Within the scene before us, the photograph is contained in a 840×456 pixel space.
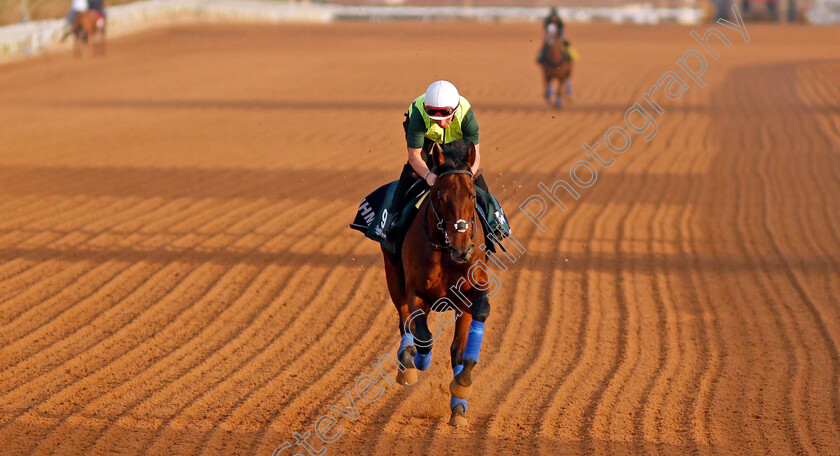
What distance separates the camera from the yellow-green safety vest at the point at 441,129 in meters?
7.04

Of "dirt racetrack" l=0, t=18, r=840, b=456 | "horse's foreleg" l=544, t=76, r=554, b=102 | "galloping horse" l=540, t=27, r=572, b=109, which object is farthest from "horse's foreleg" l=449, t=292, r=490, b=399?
"horse's foreleg" l=544, t=76, r=554, b=102

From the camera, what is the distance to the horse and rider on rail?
6289 mm

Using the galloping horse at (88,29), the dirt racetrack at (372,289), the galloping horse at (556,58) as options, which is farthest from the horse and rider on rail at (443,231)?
the galloping horse at (88,29)

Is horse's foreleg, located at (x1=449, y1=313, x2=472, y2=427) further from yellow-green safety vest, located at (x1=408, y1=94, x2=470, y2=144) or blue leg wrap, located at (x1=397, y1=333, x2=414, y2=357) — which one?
yellow-green safety vest, located at (x1=408, y1=94, x2=470, y2=144)

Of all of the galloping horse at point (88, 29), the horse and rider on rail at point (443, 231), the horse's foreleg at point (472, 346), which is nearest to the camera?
the horse and rider on rail at point (443, 231)

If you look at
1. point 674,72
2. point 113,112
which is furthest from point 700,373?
point 674,72

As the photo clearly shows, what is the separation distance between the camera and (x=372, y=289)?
1054 cm

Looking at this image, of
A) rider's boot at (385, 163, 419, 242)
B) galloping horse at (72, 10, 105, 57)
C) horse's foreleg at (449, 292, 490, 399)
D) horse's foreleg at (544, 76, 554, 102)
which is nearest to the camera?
horse's foreleg at (449, 292, 490, 399)

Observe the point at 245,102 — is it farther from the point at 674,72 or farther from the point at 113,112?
the point at 674,72

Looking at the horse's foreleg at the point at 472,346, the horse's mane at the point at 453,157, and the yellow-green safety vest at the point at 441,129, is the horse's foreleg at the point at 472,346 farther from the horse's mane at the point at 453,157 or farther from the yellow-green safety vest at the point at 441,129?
the yellow-green safety vest at the point at 441,129

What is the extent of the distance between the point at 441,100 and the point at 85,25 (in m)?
30.7

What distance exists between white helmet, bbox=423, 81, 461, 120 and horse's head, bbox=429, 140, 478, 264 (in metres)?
0.40

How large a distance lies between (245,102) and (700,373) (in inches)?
814

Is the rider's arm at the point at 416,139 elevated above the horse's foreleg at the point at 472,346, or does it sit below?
above
